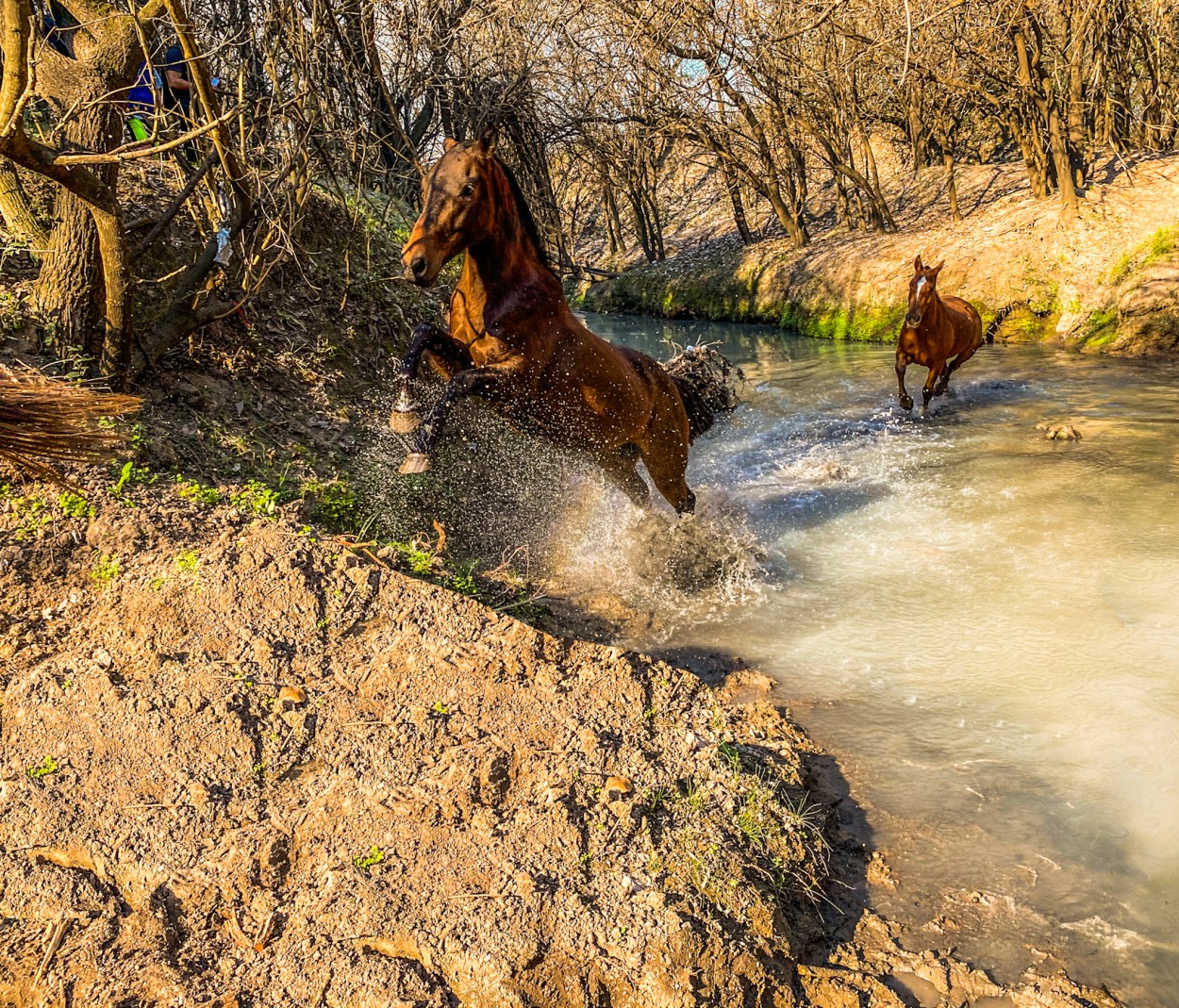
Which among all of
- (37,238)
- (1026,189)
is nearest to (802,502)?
(37,238)

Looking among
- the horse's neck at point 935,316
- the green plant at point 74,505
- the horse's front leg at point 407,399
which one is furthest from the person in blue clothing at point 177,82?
the horse's neck at point 935,316

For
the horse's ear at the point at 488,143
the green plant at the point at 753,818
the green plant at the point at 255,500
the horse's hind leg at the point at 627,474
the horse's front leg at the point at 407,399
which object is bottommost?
the green plant at the point at 753,818

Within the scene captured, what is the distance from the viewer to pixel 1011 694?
4.38m

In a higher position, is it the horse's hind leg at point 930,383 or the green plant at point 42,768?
the green plant at point 42,768

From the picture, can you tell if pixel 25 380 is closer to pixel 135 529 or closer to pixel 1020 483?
pixel 135 529

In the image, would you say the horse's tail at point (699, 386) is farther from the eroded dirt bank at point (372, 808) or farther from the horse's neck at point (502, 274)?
the eroded dirt bank at point (372, 808)

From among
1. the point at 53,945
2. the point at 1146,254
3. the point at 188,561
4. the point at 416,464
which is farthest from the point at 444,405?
the point at 1146,254

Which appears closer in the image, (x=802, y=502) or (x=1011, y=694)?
(x=1011, y=694)

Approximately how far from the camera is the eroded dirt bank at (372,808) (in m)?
2.46

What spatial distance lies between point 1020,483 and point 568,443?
14.3ft

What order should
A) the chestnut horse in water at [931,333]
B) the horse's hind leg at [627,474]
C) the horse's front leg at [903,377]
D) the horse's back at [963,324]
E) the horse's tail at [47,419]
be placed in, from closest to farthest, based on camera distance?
the horse's tail at [47,419], the horse's hind leg at [627,474], the chestnut horse in water at [931,333], the horse's front leg at [903,377], the horse's back at [963,324]

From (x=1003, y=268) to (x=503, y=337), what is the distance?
12703 millimetres

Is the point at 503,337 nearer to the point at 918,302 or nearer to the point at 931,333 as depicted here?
the point at 918,302

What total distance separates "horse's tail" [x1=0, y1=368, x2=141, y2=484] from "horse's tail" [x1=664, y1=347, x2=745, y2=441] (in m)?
4.56
